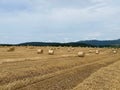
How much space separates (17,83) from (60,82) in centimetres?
318

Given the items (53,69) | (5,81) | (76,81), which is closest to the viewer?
(5,81)

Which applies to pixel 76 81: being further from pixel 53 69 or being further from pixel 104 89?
pixel 53 69

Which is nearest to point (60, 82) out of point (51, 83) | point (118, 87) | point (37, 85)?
point (51, 83)

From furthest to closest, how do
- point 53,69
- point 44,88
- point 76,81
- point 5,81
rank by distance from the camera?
point 53,69, point 76,81, point 5,81, point 44,88

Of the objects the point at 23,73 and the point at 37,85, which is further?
the point at 23,73

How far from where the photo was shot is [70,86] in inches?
828

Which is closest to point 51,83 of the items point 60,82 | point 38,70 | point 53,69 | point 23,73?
point 60,82

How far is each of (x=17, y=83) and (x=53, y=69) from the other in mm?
9824

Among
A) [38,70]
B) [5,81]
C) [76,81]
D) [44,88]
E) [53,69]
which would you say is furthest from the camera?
[53,69]

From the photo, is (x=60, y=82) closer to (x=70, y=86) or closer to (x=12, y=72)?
(x=70, y=86)

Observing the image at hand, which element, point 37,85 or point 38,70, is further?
point 38,70

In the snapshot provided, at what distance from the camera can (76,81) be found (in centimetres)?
2345

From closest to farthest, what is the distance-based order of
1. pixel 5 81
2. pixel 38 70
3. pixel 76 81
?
pixel 5 81
pixel 76 81
pixel 38 70

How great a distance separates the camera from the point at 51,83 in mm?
21516
